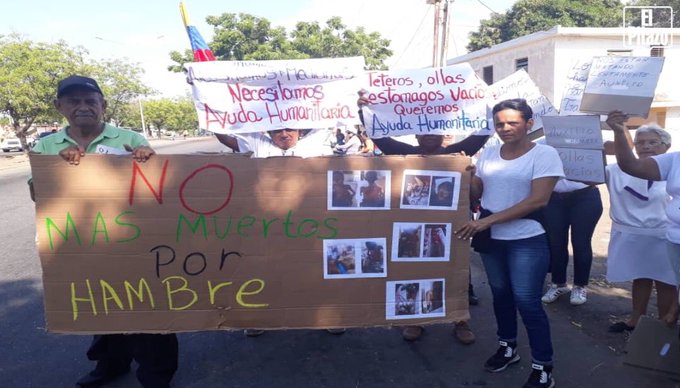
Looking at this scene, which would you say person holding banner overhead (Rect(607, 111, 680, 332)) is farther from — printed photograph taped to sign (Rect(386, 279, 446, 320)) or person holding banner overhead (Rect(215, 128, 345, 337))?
person holding banner overhead (Rect(215, 128, 345, 337))

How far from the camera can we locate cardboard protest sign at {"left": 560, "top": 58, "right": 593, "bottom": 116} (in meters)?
3.81

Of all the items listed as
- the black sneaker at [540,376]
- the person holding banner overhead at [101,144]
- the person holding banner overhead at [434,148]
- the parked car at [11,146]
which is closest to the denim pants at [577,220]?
the person holding banner overhead at [434,148]

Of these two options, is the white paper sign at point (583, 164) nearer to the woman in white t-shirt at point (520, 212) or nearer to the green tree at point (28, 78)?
the woman in white t-shirt at point (520, 212)

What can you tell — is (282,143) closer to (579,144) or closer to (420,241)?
(420,241)

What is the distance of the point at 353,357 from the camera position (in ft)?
11.5

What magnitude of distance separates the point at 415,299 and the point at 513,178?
87cm

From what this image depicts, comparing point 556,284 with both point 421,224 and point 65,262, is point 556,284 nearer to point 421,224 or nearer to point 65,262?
point 421,224

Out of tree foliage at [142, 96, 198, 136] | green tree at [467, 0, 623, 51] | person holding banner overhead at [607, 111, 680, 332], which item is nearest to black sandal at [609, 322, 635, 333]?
person holding banner overhead at [607, 111, 680, 332]

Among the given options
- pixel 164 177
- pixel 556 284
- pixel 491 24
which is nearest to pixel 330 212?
pixel 164 177

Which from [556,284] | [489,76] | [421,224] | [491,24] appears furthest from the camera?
[491,24]

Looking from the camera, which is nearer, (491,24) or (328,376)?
(328,376)

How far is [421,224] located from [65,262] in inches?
74.5

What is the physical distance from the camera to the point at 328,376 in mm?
3238

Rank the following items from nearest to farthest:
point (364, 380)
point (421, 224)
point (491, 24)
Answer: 1. point (421, 224)
2. point (364, 380)
3. point (491, 24)
